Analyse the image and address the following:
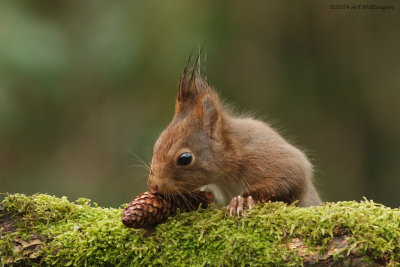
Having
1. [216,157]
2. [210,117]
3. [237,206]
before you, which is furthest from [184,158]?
[237,206]

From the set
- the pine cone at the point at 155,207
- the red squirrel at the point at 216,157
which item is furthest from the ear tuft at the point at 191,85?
the pine cone at the point at 155,207

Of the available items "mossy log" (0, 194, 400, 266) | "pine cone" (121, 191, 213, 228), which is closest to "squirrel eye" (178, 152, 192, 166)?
"pine cone" (121, 191, 213, 228)

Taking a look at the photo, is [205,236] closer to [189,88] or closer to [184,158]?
[184,158]

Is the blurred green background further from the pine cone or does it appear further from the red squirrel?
the pine cone

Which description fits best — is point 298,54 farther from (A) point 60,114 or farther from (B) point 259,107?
(A) point 60,114

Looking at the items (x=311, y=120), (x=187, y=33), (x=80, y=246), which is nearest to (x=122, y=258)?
(x=80, y=246)

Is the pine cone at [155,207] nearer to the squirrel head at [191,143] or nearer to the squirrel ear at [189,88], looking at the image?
the squirrel head at [191,143]
